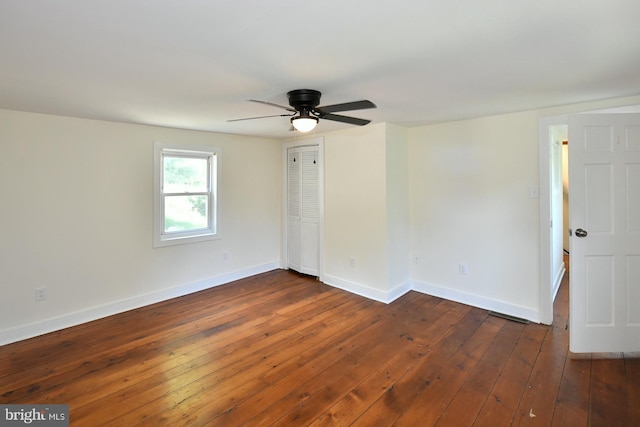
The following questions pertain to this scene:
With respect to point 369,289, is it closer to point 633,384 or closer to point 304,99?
point 633,384

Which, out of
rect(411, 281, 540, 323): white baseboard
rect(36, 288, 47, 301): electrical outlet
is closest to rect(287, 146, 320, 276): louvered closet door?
rect(411, 281, 540, 323): white baseboard

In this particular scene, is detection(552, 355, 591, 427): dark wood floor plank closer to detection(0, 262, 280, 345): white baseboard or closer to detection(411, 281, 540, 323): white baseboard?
detection(411, 281, 540, 323): white baseboard

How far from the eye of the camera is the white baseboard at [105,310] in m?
2.85

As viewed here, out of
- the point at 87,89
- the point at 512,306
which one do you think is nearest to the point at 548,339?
the point at 512,306

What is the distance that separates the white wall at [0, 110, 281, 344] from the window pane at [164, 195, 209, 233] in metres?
0.25

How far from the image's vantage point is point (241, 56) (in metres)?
1.69

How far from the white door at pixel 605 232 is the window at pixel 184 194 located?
3973 mm

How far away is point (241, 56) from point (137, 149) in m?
2.50

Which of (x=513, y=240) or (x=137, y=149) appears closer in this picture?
(x=513, y=240)

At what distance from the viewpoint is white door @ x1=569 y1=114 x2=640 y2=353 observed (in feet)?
7.75

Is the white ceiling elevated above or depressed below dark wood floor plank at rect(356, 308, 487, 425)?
above

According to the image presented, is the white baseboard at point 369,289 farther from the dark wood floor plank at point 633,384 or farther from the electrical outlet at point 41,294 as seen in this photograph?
the electrical outlet at point 41,294

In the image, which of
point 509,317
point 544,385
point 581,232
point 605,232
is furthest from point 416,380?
point 605,232

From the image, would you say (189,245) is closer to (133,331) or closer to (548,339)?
(133,331)
